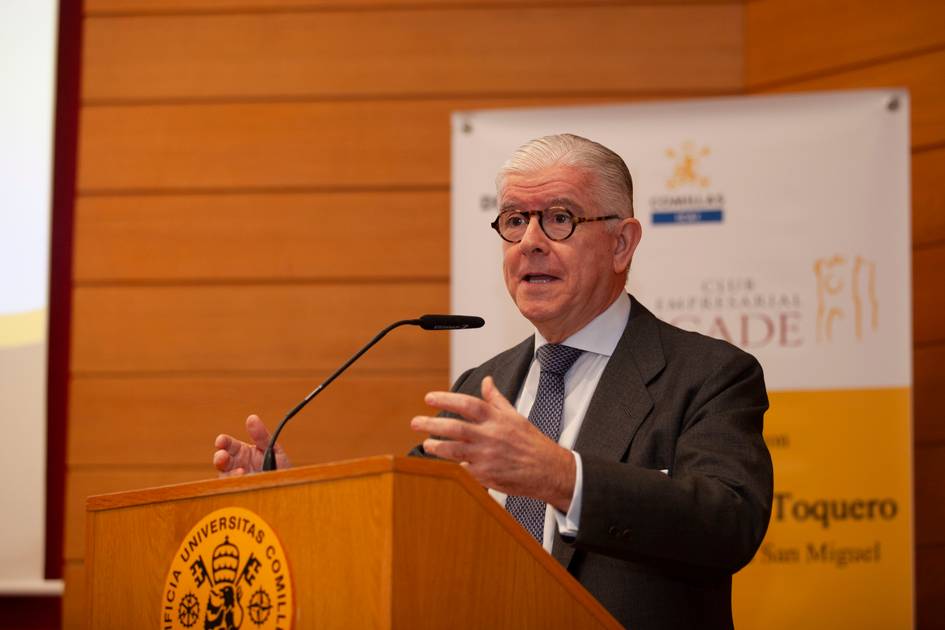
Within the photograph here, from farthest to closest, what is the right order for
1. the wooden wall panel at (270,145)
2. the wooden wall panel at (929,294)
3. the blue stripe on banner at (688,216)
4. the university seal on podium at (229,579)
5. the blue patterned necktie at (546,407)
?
1. the wooden wall panel at (270,145)
2. the wooden wall panel at (929,294)
3. the blue stripe on banner at (688,216)
4. the blue patterned necktie at (546,407)
5. the university seal on podium at (229,579)

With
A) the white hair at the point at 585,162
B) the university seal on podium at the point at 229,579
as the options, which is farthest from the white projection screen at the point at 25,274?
the university seal on podium at the point at 229,579

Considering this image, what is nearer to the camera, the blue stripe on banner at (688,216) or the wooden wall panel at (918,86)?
the blue stripe on banner at (688,216)

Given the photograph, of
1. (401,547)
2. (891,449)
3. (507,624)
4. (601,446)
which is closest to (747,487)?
(601,446)

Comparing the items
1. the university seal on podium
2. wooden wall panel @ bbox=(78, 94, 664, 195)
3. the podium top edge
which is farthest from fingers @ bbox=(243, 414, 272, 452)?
wooden wall panel @ bbox=(78, 94, 664, 195)

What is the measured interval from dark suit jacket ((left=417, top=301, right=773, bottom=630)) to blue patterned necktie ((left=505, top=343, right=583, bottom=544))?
130mm

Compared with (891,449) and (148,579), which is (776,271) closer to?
(891,449)

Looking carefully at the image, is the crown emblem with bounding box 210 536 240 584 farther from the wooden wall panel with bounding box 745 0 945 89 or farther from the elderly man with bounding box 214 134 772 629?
the wooden wall panel with bounding box 745 0 945 89

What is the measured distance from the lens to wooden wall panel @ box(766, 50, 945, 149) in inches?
153

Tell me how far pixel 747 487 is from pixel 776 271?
1.61 m

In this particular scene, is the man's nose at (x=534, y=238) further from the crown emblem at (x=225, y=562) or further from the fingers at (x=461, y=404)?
the crown emblem at (x=225, y=562)

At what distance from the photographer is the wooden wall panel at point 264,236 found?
4.36 meters

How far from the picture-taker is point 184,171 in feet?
14.6

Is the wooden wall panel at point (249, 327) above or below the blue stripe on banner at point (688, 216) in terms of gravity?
below

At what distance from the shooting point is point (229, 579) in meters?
1.68
